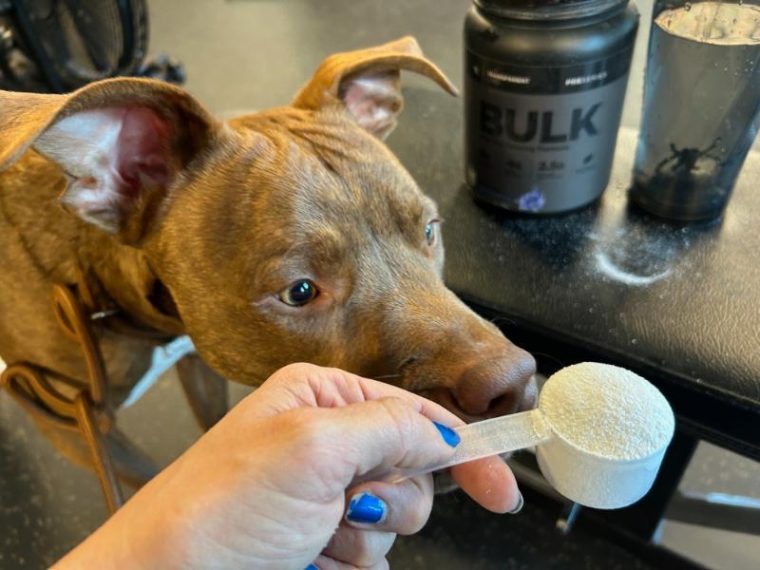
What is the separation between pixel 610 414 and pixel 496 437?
120mm

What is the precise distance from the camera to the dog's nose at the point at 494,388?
821mm

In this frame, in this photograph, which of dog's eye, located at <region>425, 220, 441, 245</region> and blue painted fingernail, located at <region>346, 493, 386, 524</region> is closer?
blue painted fingernail, located at <region>346, 493, 386, 524</region>

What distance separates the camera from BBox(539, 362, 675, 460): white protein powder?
2.29 feet

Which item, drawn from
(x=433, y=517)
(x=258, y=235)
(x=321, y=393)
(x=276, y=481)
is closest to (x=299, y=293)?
(x=258, y=235)

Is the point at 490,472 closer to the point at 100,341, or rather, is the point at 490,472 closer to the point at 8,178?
the point at 100,341

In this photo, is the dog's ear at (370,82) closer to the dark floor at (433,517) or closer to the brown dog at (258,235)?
the brown dog at (258,235)

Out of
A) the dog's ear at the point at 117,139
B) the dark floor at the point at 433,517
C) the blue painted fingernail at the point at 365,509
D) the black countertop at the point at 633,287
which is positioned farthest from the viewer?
the dark floor at the point at 433,517

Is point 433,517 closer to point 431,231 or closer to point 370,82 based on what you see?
point 431,231

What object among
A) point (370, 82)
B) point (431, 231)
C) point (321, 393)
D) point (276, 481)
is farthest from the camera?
point (370, 82)

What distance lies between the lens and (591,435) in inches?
27.8

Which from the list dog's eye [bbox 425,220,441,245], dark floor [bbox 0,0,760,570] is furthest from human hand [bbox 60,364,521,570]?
dark floor [bbox 0,0,760,570]

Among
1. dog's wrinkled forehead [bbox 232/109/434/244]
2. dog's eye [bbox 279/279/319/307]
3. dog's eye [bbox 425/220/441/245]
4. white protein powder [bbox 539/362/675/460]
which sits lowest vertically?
dog's eye [bbox 425/220/441/245]

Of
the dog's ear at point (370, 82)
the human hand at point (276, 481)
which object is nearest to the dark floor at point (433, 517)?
the dog's ear at point (370, 82)

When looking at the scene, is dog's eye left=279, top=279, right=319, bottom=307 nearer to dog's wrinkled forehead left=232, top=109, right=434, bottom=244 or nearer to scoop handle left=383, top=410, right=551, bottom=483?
dog's wrinkled forehead left=232, top=109, right=434, bottom=244
